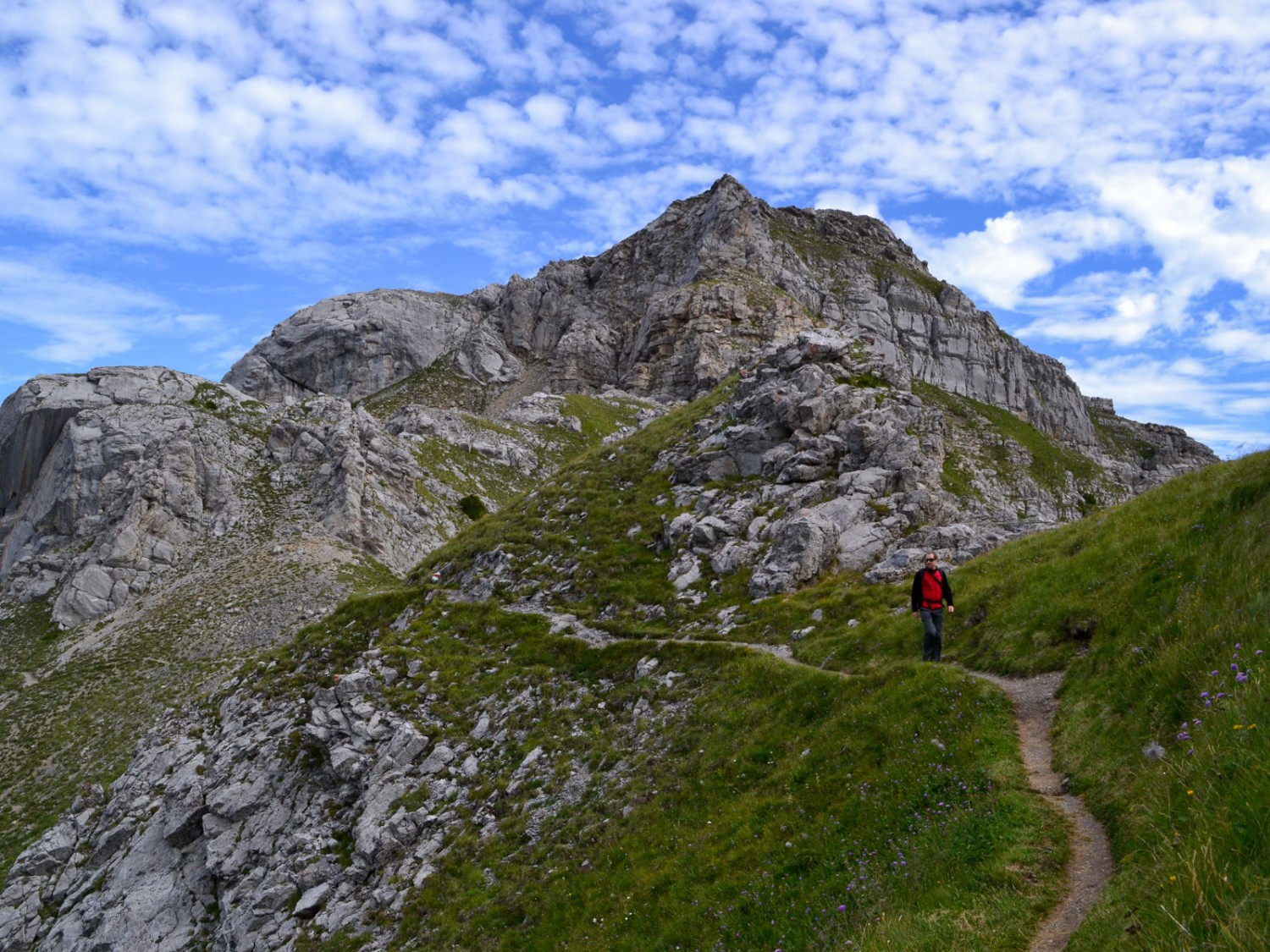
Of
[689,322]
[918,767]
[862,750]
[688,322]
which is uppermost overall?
[689,322]

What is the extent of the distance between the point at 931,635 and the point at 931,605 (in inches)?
31.7

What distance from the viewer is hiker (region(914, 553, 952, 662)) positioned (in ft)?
66.3

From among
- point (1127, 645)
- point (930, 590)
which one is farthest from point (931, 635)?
point (1127, 645)

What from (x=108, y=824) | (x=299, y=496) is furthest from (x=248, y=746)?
(x=299, y=496)

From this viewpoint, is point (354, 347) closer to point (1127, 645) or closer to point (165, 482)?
point (165, 482)

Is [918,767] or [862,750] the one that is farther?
[862,750]

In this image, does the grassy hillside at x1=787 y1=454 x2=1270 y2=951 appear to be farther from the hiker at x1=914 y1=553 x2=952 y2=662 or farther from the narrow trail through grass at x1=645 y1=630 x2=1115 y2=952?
the hiker at x1=914 y1=553 x2=952 y2=662

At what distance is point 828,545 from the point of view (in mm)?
30734

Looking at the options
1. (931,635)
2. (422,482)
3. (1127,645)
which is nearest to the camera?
(1127,645)

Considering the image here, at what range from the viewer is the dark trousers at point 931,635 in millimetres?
20188

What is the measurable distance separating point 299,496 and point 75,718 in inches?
1202

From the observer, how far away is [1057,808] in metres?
11.8

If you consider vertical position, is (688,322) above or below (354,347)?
below

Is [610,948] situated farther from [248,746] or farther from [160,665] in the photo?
[160,665]
